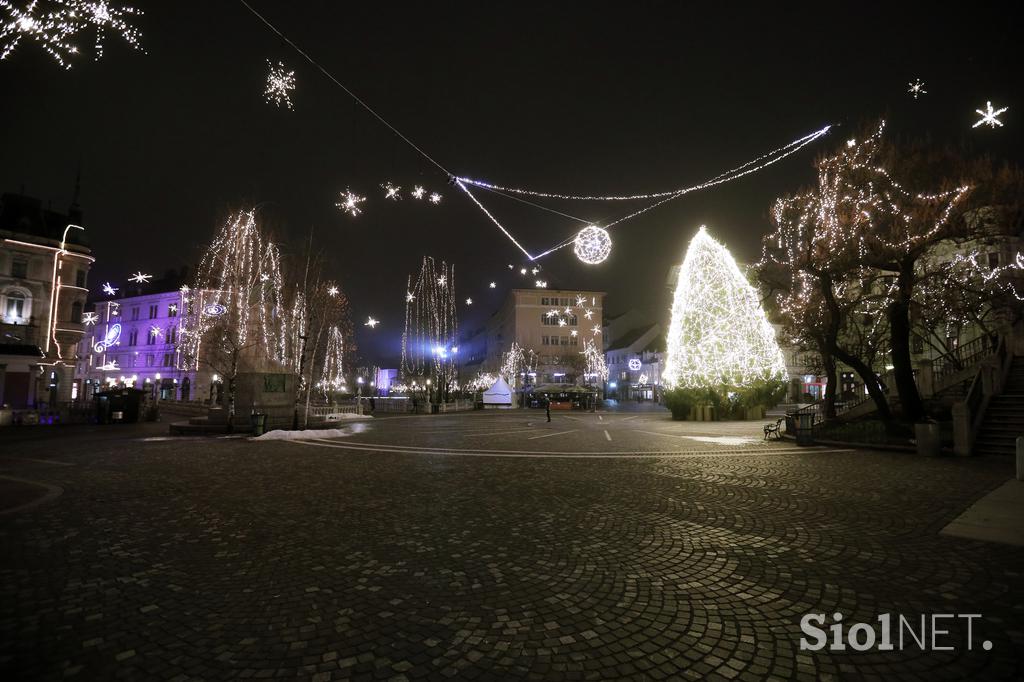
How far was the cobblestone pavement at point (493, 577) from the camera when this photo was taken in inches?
135

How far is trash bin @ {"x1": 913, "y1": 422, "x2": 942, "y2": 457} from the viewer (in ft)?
44.7

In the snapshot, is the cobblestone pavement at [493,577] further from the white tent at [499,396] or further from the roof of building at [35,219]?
the white tent at [499,396]

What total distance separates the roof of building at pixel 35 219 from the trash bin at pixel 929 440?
178 ft

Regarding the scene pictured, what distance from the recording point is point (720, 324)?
27.3 metres

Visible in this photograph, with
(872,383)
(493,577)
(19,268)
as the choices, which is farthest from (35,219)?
(872,383)

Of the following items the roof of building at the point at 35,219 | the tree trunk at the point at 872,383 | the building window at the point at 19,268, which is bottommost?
the tree trunk at the point at 872,383

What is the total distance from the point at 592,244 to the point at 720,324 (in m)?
14.0

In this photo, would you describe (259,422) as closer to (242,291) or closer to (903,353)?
(242,291)

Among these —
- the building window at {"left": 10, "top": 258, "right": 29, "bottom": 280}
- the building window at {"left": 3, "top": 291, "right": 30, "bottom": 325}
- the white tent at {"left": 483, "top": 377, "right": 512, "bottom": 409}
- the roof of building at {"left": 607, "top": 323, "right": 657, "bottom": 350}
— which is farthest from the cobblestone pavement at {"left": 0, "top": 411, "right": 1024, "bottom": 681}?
the roof of building at {"left": 607, "top": 323, "right": 657, "bottom": 350}

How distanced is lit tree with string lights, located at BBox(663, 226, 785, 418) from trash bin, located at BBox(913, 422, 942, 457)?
13.8m

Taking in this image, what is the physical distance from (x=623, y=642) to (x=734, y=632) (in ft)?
3.16

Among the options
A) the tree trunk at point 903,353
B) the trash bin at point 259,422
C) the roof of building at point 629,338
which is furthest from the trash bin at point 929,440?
the roof of building at point 629,338

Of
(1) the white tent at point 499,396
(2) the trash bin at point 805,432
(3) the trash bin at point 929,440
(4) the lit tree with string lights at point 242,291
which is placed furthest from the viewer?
(1) the white tent at point 499,396

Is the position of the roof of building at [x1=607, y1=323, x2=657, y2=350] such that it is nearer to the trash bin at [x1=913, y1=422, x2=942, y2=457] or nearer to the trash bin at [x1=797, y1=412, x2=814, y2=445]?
the trash bin at [x1=797, y1=412, x2=814, y2=445]
